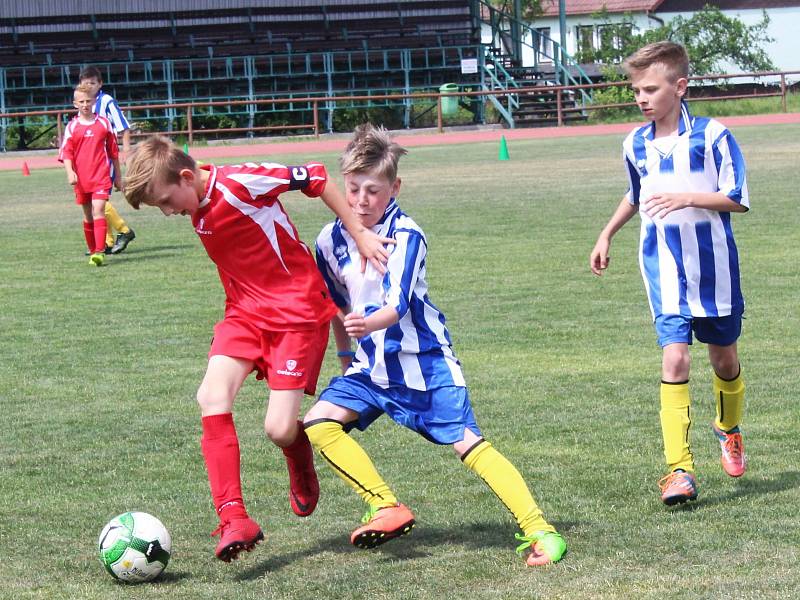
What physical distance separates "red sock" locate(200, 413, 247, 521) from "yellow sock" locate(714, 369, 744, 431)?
6.81 feet

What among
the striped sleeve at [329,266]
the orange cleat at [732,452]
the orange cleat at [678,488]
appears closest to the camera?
the striped sleeve at [329,266]

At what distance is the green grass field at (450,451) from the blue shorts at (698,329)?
58cm

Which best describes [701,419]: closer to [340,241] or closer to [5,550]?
[340,241]

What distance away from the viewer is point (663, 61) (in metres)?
5.12

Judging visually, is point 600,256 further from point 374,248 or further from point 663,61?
point 374,248

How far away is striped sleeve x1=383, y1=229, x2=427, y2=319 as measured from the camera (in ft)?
14.4

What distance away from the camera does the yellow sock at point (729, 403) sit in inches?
213

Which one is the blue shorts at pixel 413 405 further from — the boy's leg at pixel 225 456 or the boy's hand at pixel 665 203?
the boy's hand at pixel 665 203

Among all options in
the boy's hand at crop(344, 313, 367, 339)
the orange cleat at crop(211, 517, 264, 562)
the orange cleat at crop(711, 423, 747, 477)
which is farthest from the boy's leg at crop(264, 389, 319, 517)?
the orange cleat at crop(711, 423, 747, 477)

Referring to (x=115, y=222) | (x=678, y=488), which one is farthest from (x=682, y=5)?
(x=678, y=488)

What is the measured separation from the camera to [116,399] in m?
7.29

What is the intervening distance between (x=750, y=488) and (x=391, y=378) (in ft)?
5.22

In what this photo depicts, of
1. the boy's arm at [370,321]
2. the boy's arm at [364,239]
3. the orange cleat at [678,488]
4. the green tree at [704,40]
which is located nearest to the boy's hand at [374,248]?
the boy's arm at [364,239]

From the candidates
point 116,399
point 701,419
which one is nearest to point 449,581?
point 701,419
